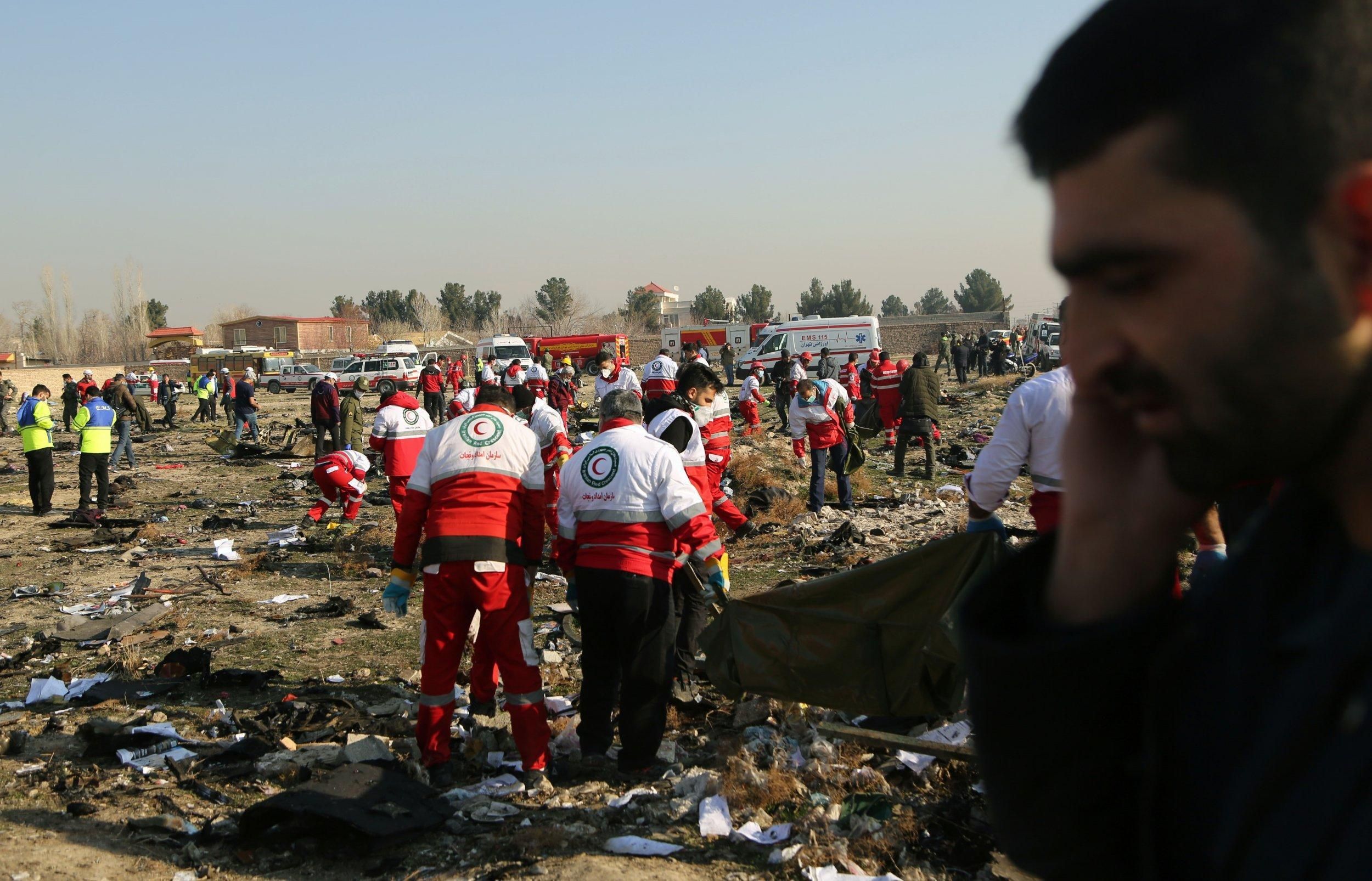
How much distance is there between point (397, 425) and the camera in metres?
11.6

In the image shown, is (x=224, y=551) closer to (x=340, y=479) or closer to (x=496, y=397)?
(x=340, y=479)

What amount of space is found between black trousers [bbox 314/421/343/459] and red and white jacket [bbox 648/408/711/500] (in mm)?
13056

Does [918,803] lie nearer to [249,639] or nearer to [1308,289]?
[1308,289]

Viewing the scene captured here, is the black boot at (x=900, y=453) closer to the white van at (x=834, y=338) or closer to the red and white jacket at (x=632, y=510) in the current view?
the red and white jacket at (x=632, y=510)

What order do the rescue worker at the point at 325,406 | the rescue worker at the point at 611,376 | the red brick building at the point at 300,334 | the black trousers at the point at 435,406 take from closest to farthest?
the rescue worker at the point at 611,376, the rescue worker at the point at 325,406, the black trousers at the point at 435,406, the red brick building at the point at 300,334

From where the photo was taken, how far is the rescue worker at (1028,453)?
550cm

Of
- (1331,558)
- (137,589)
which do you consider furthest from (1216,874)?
(137,589)

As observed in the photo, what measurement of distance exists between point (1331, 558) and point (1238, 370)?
0.22 m

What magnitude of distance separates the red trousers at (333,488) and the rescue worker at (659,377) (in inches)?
242

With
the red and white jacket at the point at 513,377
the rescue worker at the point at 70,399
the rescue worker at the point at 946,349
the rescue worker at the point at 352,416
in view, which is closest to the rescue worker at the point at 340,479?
the rescue worker at the point at 352,416

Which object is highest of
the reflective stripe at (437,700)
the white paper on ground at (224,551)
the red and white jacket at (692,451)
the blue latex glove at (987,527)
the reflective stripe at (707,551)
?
the red and white jacket at (692,451)

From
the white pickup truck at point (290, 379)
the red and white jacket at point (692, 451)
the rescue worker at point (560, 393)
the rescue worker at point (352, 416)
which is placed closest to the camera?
the red and white jacket at point (692, 451)

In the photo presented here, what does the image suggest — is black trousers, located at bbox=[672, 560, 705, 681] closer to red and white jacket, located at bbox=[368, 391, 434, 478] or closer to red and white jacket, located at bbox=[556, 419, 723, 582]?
red and white jacket, located at bbox=[556, 419, 723, 582]

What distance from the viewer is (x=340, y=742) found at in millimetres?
6902
